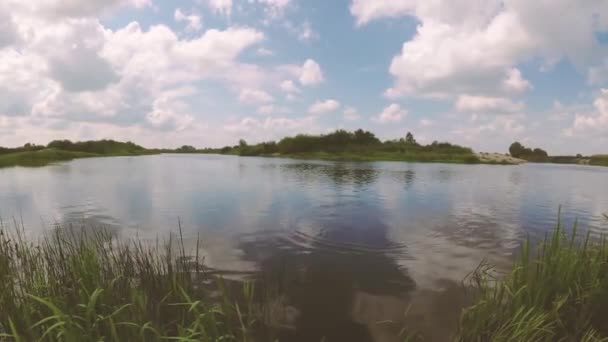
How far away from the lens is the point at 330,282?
9016mm

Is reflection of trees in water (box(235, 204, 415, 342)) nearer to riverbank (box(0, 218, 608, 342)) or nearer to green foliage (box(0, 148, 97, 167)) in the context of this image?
riverbank (box(0, 218, 608, 342))

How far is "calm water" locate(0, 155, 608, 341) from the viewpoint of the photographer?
7465 mm

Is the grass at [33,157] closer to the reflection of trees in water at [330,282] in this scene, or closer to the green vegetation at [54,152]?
the green vegetation at [54,152]

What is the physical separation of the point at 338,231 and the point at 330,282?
570cm

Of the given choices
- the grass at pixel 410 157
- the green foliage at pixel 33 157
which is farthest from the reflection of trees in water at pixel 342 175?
the green foliage at pixel 33 157

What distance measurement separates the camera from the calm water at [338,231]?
7465mm

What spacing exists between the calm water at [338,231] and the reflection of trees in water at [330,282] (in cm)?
4

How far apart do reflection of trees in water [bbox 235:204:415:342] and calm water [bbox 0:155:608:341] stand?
0.13ft

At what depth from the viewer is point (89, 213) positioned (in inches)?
692

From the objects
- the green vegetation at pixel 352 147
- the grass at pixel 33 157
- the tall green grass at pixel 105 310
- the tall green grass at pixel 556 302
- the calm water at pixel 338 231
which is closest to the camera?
the tall green grass at pixel 105 310

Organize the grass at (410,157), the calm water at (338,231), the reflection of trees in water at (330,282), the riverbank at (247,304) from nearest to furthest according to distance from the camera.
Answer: the riverbank at (247,304), the reflection of trees in water at (330,282), the calm water at (338,231), the grass at (410,157)

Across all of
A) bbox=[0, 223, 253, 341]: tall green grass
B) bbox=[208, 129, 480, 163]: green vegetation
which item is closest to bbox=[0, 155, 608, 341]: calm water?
bbox=[0, 223, 253, 341]: tall green grass

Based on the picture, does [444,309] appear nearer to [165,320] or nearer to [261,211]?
[165,320]

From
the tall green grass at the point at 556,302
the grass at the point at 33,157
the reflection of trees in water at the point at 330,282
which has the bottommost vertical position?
the reflection of trees in water at the point at 330,282
